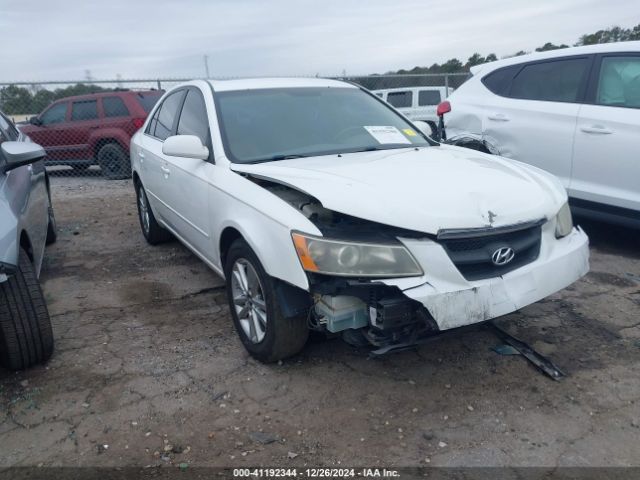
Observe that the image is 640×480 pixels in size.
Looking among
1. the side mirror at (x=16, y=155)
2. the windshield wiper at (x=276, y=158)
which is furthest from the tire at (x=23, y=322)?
the windshield wiper at (x=276, y=158)

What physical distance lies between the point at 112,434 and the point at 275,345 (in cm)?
92

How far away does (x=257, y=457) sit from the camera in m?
2.46

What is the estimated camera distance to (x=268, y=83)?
13.7 feet

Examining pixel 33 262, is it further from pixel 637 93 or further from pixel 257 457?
pixel 637 93

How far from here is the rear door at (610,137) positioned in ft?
14.9

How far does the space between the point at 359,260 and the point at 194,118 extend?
7.14 feet

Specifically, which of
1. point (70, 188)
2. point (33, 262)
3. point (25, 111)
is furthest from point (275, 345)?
point (25, 111)

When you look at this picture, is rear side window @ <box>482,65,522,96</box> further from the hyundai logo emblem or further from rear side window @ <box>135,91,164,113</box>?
rear side window @ <box>135,91,164,113</box>

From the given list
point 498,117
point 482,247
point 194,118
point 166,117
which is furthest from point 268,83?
point 498,117

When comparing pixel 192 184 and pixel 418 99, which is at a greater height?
pixel 192 184

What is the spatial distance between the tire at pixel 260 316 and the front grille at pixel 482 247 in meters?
0.88

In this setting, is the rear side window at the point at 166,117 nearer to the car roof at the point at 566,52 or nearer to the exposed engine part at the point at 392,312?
the exposed engine part at the point at 392,312

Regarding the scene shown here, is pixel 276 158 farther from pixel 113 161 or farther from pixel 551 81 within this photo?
pixel 113 161

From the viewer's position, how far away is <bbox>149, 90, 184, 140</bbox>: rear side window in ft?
15.2
